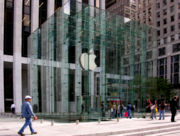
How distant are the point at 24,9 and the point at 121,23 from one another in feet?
71.1

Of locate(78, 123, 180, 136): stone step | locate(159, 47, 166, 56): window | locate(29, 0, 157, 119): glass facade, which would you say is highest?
locate(159, 47, 166, 56): window

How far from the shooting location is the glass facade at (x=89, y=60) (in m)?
18.8

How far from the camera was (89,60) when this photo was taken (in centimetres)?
1967

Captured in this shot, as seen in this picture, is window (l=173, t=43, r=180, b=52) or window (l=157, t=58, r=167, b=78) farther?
window (l=157, t=58, r=167, b=78)

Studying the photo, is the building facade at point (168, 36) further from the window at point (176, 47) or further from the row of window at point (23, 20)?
the row of window at point (23, 20)

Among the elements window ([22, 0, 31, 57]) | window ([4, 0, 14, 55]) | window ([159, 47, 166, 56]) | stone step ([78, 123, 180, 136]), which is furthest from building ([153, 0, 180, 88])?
stone step ([78, 123, 180, 136])

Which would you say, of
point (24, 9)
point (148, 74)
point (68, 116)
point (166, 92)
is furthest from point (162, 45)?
point (68, 116)

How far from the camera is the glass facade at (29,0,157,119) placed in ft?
61.8

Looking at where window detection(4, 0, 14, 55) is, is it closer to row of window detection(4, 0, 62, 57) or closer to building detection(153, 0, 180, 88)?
row of window detection(4, 0, 62, 57)

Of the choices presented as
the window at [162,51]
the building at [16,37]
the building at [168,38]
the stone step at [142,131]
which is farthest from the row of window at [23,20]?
the window at [162,51]

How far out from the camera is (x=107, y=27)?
66.6 feet

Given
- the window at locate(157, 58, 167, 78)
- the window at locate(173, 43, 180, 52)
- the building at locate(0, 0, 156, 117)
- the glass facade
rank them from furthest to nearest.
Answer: the window at locate(157, 58, 167, 78), the window at locate(173, 43, 180, 52), the building at locate(0, 0, 156, 117), the glass facade

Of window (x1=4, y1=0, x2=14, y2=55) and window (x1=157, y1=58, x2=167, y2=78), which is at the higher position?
window (x1=4, y1=0, x2=14, y2=55)

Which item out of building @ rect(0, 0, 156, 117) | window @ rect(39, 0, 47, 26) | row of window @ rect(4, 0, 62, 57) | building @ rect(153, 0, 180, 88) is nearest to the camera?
building @ rect(0, 0, 156, 117)
